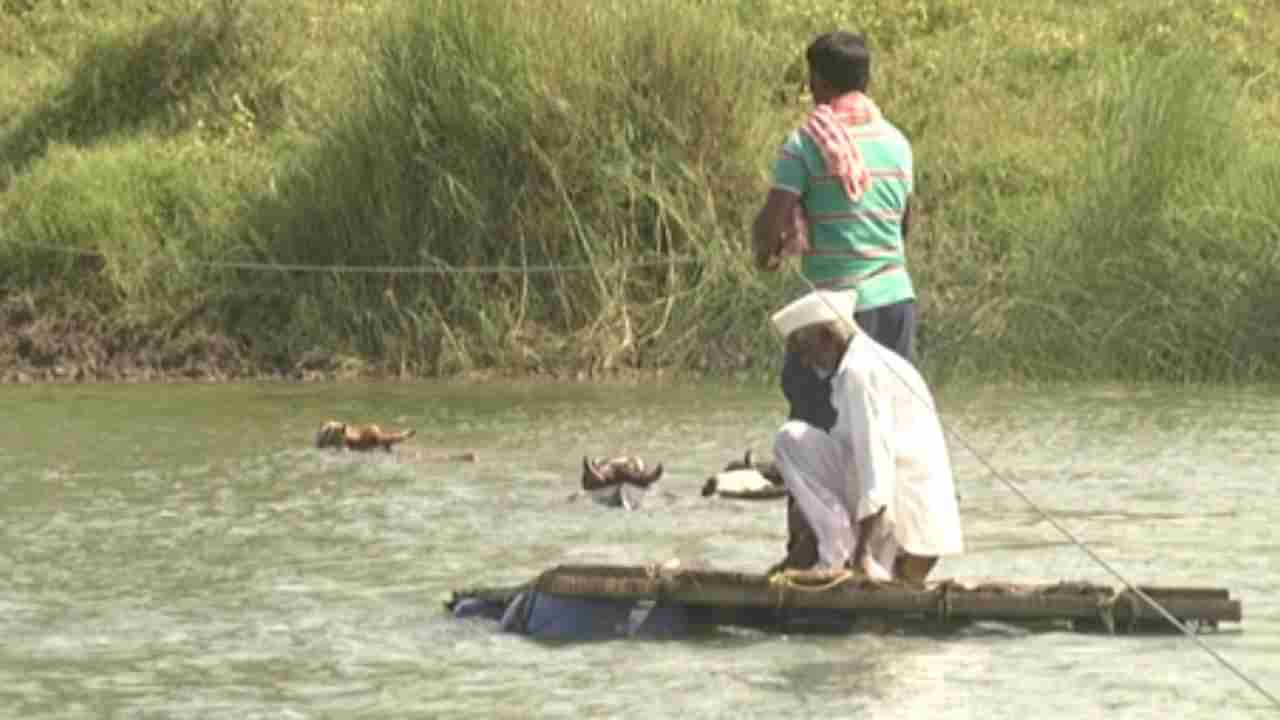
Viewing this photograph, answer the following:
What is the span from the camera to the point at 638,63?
1825 centimetres

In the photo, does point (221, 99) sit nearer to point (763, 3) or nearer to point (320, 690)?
point (763, 3)

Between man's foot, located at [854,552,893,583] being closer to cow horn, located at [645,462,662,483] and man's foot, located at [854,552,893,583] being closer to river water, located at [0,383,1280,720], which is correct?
river water, located at [0,383,1280,720]

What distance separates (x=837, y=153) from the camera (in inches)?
362

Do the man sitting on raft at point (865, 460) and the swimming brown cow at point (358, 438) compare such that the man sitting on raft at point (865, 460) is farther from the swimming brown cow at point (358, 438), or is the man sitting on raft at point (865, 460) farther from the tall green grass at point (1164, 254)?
the tall green grass at point (1164, 254)

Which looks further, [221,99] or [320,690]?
[221,99]

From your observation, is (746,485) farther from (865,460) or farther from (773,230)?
(865,460)

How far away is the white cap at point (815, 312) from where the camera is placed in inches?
351

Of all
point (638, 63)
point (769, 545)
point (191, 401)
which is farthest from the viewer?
point (638, 63)

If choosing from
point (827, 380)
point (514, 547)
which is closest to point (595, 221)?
point (514, 547)

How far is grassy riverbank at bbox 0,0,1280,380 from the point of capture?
16984mm

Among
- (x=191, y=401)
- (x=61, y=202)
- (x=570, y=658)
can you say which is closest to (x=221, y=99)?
(x=61, y=202)

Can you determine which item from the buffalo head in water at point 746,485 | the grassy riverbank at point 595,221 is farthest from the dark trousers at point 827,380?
the grassy riverbank at point 595,221

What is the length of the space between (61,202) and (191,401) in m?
3.43

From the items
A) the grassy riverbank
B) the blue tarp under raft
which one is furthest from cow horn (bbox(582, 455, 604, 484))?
the grassy riverbank
